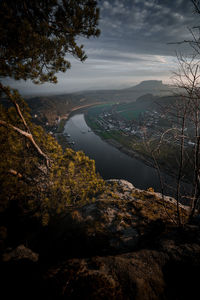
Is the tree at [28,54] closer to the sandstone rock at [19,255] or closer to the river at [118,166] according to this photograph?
the sandstone rock at [19,255]

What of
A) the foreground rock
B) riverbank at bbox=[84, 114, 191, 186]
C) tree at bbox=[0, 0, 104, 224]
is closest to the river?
riverbank at bbox=[84, 114, 191, 186]

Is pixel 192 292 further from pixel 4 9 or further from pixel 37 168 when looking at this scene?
pixel 4 9

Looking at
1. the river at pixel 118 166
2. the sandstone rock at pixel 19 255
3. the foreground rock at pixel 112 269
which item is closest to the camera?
the foreground rock at pixel 112 269

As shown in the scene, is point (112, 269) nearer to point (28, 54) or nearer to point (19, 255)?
point (19, 255)

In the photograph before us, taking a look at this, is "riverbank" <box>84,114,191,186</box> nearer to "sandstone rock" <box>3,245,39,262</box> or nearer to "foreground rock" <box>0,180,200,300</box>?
"foreground rock" <box>0,180,200,300</box>

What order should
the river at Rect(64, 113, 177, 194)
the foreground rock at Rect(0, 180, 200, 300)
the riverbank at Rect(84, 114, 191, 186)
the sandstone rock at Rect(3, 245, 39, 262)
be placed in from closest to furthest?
the foreground rock at Rect(0, 180, 200, 300), the sandstone rock at Rect(3, 245, 39, 262), the riverbank at Rect(84, 114, 191, 186), the river at Rect(64, 113, 177, 194)

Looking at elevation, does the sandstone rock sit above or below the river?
above

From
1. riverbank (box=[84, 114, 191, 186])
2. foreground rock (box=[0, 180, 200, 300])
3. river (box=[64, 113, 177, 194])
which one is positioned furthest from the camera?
river (box=[64, 113, 177, 194])

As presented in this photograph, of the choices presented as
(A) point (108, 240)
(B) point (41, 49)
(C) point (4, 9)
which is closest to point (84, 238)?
(A) point (108, 240)

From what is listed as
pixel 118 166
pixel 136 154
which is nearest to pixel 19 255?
pixel 118 166

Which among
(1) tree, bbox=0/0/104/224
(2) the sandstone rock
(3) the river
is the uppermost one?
(1) tree, bbox=0/0/104/224

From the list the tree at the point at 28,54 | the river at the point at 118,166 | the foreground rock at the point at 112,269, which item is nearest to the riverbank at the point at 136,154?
the river at the point at 118,166
